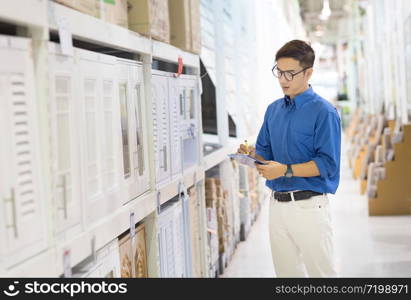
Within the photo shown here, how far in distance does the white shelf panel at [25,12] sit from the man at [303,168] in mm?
1431

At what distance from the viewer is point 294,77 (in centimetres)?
316

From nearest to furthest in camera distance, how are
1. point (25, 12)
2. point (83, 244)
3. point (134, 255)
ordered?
point (25, 12), point (83, 244), point (134, 255)

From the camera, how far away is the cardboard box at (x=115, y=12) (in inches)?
102

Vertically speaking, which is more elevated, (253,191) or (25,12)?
(25,12)

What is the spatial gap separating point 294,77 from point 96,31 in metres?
1.07

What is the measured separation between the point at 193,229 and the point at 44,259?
2237 millimetres

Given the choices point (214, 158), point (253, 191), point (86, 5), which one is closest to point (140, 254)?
point (86, 5)

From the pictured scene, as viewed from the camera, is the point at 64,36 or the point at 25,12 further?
the point at 64,36

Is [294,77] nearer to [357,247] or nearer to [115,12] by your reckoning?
[115,12]

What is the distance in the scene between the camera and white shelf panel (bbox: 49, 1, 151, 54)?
2.07m

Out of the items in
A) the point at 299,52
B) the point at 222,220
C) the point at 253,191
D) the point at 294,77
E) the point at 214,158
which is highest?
the point at 299,52

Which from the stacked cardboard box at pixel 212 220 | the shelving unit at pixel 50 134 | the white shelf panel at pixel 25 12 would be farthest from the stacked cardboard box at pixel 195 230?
the white shelf panel at pixel 25 12

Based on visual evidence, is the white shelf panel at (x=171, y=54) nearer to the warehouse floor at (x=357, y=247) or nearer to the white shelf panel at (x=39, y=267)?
the white shelf panel at (x=39, y=267)

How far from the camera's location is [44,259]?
1.91m
